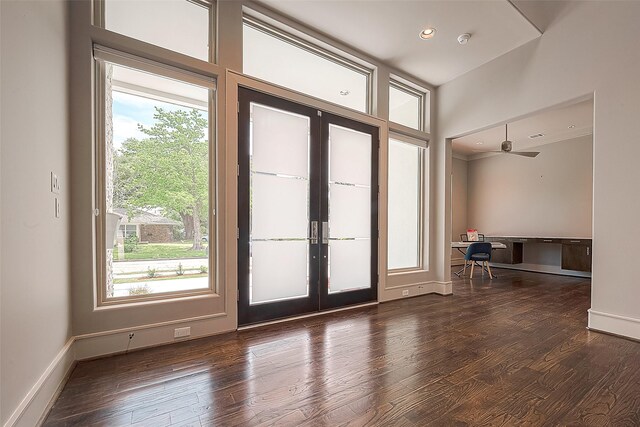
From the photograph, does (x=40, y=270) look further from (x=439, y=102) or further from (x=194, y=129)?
(x=439, y=102)

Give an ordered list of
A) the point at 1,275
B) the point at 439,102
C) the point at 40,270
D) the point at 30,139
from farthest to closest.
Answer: the point at 439,102
the point at 40,270
the point at 30,139
the point at 1,275

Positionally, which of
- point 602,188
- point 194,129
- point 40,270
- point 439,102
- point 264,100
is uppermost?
point 439,102

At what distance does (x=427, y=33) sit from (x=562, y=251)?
6036 mm

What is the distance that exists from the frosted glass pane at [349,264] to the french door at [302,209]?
0.01 m

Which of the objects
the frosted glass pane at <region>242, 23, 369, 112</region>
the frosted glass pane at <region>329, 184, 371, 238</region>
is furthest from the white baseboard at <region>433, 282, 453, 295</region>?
the frosted glass pane at <region>242, 23, 369, 112</region>

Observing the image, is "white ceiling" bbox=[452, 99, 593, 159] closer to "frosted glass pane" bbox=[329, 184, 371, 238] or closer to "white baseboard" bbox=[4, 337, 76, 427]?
"frosted glass pane" bbox=[329, 184, 371, 238]

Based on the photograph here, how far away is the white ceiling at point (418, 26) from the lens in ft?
10.6

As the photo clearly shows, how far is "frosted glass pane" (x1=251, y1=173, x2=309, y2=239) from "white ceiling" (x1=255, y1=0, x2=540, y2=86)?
1.97 meters

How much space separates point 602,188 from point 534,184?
5276 mm

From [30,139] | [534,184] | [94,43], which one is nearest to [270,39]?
[94,43]

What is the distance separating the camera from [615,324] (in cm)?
304

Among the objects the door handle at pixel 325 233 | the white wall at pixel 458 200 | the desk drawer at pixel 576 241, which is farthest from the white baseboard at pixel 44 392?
the white wall at pixel 458 200

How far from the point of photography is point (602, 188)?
316cm

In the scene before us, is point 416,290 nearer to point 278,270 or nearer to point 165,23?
point 278,270
